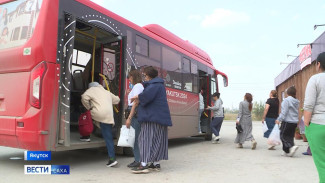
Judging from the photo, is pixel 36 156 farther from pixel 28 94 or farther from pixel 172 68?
pixel 172 68

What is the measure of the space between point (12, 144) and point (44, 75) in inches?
47.3

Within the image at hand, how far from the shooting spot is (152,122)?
500cm

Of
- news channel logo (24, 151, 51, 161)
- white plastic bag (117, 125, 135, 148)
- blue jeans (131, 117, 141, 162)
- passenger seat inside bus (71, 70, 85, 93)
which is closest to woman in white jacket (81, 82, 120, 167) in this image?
white plastic bag (117, 125, 135, 148)

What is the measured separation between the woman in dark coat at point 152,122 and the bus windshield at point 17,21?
2006 mm

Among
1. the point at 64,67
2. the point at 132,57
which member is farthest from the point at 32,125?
the point at 132,57

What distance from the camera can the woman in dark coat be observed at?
4941 mm

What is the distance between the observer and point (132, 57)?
6.36m

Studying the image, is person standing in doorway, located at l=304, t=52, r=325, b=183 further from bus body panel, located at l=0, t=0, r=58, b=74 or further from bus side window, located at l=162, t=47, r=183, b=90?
bus side window, located at l=162, t=47, r=183, b=90

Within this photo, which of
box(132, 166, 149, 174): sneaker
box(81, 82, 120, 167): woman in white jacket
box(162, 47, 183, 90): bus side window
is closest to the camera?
box(132, 166, 149, 174): sneaker

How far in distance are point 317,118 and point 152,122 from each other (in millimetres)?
2609

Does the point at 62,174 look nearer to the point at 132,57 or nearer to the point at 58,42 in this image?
the point at 58,42

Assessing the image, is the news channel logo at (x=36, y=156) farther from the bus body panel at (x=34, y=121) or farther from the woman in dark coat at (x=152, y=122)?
the woman in dark coat at (x=152, y=122)

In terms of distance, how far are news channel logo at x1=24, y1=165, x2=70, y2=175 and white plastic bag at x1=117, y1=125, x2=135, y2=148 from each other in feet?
3.24

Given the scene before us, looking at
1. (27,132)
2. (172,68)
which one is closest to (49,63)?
(27,132)
